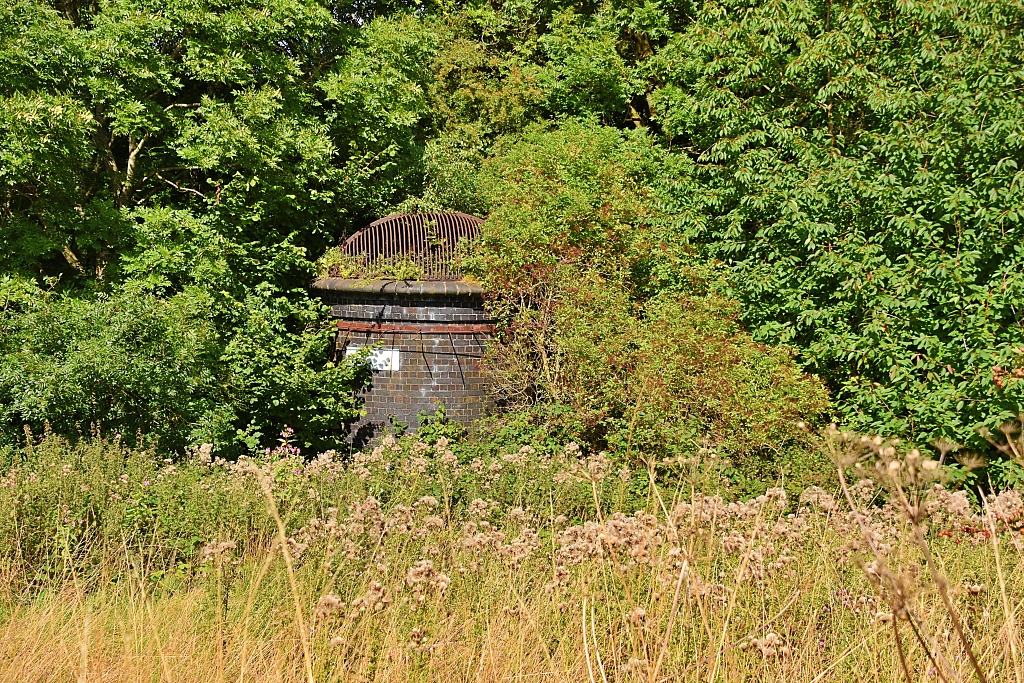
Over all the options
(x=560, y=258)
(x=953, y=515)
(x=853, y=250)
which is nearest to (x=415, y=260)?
(x=560, y=258)

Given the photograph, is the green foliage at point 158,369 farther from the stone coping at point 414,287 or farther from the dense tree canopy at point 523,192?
the stone coping at point 414,287

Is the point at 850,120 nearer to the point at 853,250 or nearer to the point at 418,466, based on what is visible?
the point at 853,250

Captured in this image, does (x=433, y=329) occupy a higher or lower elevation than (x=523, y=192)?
lower

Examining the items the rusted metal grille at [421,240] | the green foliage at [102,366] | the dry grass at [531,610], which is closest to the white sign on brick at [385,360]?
the rusted metal grille at [421,240]

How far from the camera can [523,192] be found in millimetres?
12031

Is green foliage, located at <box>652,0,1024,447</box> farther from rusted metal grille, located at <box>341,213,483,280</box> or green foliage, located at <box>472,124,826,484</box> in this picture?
A: rusted metal grille, located at <box>341,213,483,280</box>

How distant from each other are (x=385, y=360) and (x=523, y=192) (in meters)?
2.96

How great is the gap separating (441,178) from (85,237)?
5889 millimetres

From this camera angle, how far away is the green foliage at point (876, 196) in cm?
864

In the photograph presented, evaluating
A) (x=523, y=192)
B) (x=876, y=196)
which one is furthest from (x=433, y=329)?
(x=876, y=196)

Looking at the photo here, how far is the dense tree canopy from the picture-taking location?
349 inches

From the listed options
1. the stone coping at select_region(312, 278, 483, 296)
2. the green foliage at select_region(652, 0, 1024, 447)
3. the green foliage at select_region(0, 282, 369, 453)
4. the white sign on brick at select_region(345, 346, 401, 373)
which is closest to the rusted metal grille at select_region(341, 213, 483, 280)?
the stone coping at select_region(312, 278, 483, 296)

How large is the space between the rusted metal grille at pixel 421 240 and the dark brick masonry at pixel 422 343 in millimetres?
394

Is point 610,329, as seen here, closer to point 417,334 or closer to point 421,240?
point 417,334
